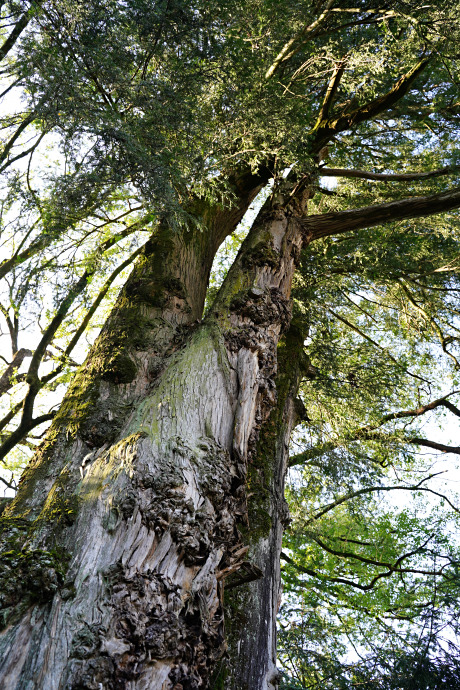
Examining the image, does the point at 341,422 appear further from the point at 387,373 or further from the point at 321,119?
the point at 321,119

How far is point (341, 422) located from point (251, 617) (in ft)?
15.0

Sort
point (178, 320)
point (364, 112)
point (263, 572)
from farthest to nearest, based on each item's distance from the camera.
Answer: point (364, 112), point (178, 320), point (263, 572)

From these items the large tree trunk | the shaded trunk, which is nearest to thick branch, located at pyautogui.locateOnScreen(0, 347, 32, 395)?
the large tree trunk

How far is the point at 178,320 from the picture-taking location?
181 inches

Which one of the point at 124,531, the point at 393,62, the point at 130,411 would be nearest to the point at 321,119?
the point at 393,62

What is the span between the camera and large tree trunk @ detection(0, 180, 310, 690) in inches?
84.7

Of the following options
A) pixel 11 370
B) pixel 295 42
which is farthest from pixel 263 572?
pixel 11 370

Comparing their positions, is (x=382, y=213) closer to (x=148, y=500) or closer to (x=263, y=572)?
(x=263, y=572)

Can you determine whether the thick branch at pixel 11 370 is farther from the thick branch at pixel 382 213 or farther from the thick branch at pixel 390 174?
the thick branch at pixel 390 174

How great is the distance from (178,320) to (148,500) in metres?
2.22

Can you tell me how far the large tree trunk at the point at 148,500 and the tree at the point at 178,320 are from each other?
0.01m

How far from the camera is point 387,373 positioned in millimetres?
7238

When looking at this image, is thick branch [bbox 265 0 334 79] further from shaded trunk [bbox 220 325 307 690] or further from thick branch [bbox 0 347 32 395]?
thick branch [bbox 0 347 32 395]

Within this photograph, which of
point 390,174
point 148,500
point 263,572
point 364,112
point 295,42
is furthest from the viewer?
point 390,174
